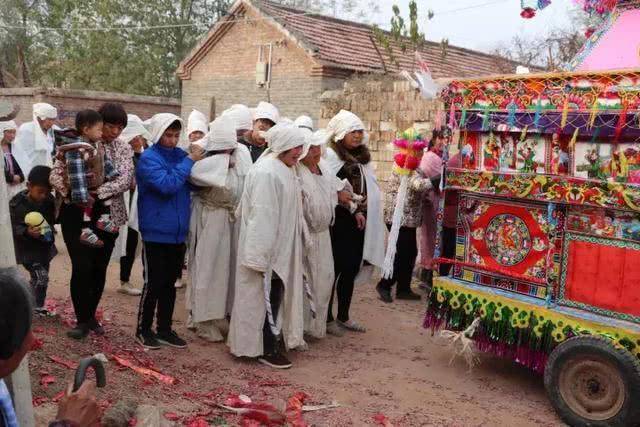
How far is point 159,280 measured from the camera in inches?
202

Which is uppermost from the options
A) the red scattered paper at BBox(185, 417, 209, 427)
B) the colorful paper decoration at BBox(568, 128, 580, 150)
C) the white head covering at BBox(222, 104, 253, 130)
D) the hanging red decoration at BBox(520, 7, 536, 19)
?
the hanging red decoration at BBox(520, 7, 536, 19)

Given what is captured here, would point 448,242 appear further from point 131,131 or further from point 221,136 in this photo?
point 131,131

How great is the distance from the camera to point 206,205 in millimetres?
5582

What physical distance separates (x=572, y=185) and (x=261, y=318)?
235cm

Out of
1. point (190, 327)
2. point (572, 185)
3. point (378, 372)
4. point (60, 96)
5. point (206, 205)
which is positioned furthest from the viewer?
point (60, 96)

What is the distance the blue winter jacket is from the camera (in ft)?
16.2

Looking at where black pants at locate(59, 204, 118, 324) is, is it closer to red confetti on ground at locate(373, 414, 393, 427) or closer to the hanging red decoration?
red confetti on ground at locate(373, 414, 393, 427)

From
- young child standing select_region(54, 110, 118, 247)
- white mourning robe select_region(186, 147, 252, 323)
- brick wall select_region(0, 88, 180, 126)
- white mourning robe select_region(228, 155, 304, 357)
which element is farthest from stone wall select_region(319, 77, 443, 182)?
brick wall select_region(0, 88, 180, 126)

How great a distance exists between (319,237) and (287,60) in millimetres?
11544

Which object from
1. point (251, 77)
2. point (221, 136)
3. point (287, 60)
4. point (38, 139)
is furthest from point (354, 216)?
point (251, 77)

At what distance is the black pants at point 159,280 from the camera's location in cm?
509

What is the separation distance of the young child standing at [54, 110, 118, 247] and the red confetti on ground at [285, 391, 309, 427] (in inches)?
67.4

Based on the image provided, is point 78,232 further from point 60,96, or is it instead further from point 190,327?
point 60,96

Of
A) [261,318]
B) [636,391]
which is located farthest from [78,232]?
[636,391]
